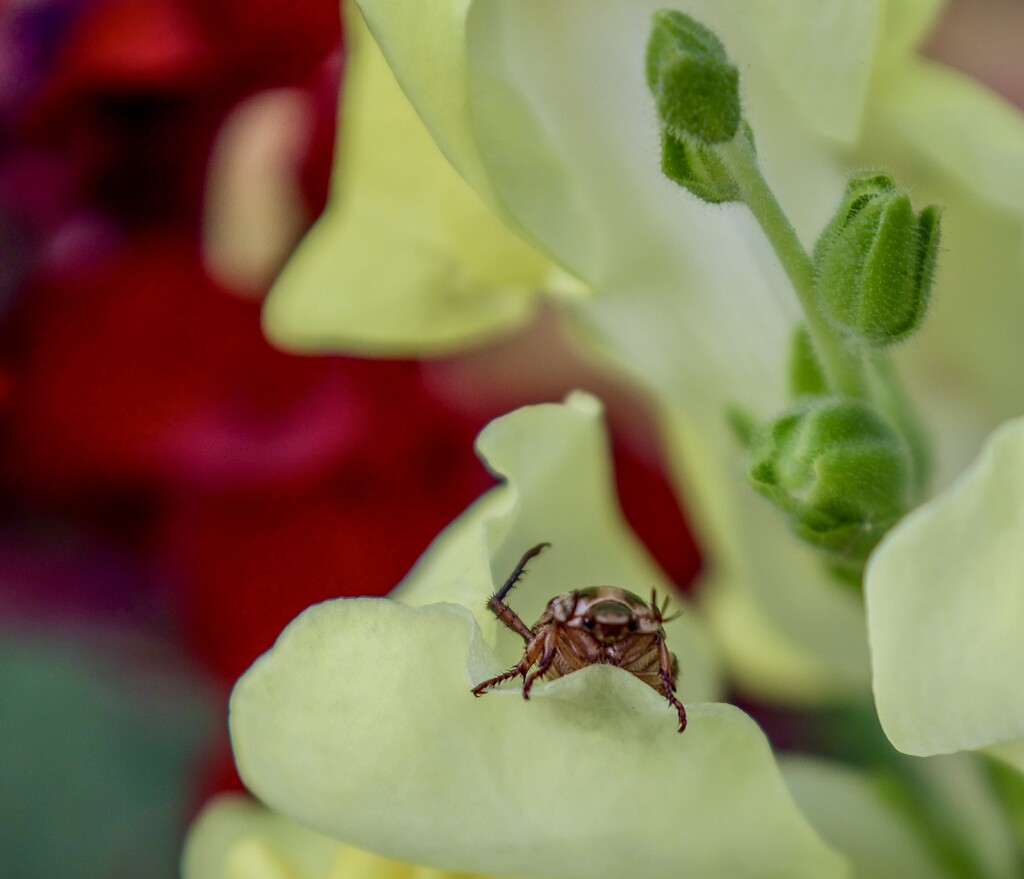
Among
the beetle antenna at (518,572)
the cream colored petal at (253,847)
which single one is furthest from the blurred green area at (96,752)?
the beetle antenna at (518,572)

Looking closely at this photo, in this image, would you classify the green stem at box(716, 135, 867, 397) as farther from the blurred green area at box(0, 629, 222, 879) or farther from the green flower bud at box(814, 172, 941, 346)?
→ the blurred green area at box(0, 629, 222, 879)

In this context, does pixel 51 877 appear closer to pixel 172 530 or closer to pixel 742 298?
pixel 172 530

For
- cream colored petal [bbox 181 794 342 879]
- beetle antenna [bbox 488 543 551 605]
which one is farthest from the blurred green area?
beetle antenna [bbox 488 543 551 605]

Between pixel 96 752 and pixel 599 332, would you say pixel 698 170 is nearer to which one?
pixel 599 332

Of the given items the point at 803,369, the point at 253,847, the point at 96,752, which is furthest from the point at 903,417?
the point at 96,752

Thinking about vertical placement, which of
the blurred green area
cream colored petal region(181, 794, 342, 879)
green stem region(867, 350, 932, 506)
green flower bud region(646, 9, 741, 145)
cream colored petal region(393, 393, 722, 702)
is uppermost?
green flower bud region(646, 9, 741, 145)

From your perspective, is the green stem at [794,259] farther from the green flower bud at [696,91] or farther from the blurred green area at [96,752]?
the blurred green area at [96,752]
